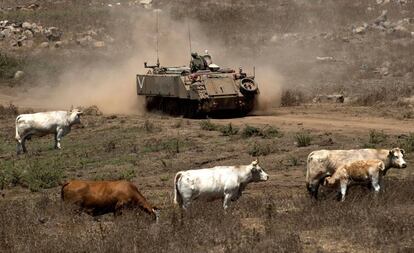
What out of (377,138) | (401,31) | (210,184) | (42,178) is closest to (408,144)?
(377,138)

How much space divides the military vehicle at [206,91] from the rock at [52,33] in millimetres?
25822

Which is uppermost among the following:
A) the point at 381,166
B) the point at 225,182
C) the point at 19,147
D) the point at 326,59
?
the point at 326,59

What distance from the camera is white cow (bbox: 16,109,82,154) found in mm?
24828

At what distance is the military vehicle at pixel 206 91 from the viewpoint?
30.4 m

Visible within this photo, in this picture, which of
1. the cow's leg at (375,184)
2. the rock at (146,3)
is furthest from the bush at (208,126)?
the rock at (146,3)

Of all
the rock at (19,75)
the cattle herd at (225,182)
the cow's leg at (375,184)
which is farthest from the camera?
the rock at (19,75)

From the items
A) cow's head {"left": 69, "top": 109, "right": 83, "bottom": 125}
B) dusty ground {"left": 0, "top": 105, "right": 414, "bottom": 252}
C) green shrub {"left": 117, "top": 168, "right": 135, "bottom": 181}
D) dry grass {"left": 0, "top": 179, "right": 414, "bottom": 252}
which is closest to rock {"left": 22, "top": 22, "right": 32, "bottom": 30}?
dusty ground {"left": 0, "top": 105, "right": 414, "bottom": 252}

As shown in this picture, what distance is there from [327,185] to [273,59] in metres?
34.3

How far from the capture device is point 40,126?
2519 centimetres

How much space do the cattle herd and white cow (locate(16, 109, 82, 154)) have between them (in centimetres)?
1123

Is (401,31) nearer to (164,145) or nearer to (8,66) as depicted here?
(8,66)

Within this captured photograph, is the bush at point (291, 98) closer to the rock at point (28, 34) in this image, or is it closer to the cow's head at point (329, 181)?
the cow's head at point (329, 181)

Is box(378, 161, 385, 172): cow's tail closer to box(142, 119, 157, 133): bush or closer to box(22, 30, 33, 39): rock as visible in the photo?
box(142, 119, 157, 133): bush

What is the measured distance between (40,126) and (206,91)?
7.65 metres
